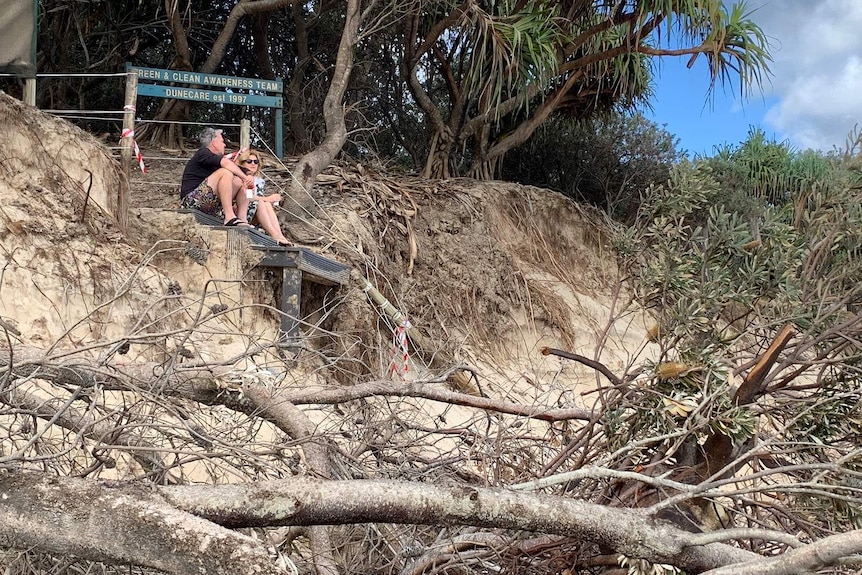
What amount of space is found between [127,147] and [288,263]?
5.75 feet

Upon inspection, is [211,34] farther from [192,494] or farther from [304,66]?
[192,494]

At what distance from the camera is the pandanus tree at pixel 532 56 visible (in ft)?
38.3

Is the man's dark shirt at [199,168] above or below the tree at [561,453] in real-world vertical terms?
above

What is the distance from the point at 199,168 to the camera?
851 cm

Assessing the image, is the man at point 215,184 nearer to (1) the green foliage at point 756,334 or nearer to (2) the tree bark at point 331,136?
(2) the tree bark at point 331,136

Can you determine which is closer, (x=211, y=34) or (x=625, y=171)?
(x=211, y=34)

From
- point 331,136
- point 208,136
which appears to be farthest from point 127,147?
point 331,136

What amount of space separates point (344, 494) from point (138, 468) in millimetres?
2008

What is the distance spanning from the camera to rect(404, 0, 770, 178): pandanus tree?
11.7 m

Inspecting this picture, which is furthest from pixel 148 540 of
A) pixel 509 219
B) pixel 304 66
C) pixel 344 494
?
pixel 304 66

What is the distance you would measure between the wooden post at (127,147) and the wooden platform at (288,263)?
23.0 inches

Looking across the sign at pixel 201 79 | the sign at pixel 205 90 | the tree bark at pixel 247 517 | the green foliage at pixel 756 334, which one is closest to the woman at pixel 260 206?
the sign at pixel 205 90

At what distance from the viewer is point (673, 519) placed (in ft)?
11.4

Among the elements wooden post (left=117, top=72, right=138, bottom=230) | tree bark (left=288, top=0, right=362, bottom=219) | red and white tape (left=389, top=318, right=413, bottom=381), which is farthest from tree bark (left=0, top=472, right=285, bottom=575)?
tree bark (left=288, top=0, right=362, bottom=219)
